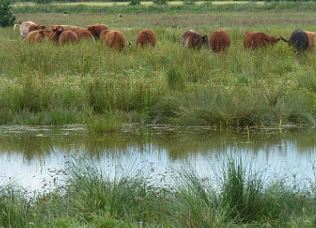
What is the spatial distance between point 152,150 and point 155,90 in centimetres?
248

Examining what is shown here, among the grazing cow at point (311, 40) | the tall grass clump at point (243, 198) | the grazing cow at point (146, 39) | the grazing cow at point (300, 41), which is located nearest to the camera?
the tall grass clump at point (243, 198)

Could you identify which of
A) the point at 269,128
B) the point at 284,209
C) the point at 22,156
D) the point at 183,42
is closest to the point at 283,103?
the point at 269,128

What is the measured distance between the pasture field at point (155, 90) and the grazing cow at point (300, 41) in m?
2.61

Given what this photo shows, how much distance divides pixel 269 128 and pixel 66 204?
6237 mm

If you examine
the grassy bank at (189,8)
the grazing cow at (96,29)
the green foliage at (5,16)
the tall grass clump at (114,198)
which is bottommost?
the grassy bank at (189,8)

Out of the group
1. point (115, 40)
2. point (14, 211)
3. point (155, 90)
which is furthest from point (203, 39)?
point (14, 211)

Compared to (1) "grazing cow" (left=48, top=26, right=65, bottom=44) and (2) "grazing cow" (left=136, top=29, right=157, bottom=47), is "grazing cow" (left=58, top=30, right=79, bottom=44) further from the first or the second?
(2) "grazing cow" (left=136, top=29, right=157, bottom=47)

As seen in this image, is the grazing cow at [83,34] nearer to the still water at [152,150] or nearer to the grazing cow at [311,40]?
the grazing cow at [311,40]

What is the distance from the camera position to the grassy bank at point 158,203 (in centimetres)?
677

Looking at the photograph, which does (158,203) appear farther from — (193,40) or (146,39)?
(146,39)

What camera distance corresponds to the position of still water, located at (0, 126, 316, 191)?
9.94 m

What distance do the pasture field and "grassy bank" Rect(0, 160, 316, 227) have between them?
16.8ft

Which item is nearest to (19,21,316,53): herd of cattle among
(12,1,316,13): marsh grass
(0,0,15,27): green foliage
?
(0,0,15,27): green foliage

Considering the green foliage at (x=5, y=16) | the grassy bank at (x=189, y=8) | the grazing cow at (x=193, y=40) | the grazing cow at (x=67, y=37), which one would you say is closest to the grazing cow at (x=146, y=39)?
the grazing cow at (x=193, y=40)
